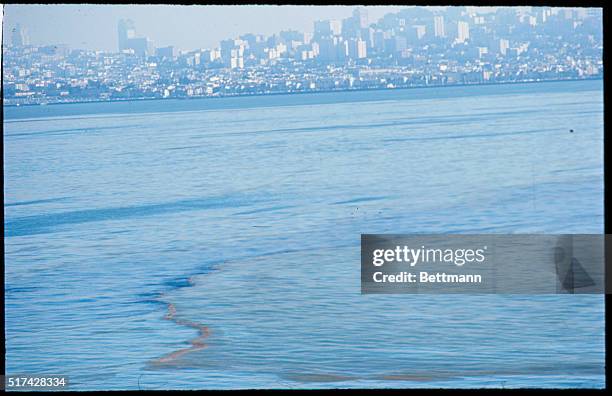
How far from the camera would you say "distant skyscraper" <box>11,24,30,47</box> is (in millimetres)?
41188

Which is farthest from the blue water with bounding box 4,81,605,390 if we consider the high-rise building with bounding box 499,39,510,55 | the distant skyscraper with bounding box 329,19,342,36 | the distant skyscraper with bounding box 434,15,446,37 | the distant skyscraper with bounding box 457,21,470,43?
the distant skyscraper with bounding box 329,19,342,36

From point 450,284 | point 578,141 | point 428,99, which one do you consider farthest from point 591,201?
point 428,99

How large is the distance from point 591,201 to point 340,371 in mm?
9081

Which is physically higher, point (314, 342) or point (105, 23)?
point (105, 23)

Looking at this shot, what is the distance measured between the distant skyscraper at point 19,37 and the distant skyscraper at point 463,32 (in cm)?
1844

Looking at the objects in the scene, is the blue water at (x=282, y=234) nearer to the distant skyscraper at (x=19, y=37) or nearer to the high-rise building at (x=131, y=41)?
the distant skyscraper at (x=19, y=37)

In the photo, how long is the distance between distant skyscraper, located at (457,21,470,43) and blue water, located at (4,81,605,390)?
984 cm

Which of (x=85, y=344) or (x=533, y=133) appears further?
(x=533, y=133)

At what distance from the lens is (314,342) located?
9.52 m

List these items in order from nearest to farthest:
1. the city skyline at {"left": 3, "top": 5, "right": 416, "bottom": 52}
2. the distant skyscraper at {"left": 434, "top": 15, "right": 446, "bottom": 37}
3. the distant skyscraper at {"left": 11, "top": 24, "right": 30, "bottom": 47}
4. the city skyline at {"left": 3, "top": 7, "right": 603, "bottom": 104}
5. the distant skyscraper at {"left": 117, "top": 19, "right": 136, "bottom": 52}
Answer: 1. the city skyline at {"left": 3, "top": 7, "right": 603, "bottom": 104}
2. the distant skyscraper at {"left": 11, "top": 24, "right": 30, "bottom": 47}
3. the city skyline at {"left": 3, "top": 5, "right": 416, "bottom": 52}
4. the distant skyscraper at {"left": 117, "top": 19, "right": 136, "bottom": 52}
5. the distant skyscraper at {"left": 434, "top": 15, "right": 446, "bottom": 37}

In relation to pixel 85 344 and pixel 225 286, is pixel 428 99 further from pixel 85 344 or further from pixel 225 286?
pixel 85 344

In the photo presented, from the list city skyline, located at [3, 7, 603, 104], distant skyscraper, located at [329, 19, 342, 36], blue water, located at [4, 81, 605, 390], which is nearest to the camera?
blue water, located at [4, 81, 605, 390]

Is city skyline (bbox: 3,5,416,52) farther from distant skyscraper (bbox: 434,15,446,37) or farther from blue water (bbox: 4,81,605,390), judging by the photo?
blue water (bbox: 4,81,605,390)

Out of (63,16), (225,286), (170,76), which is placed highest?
(63,16)
